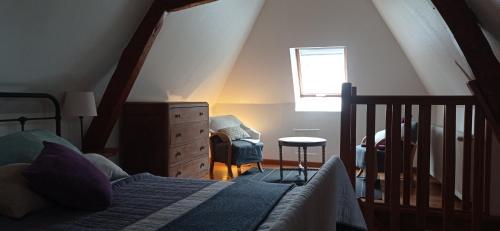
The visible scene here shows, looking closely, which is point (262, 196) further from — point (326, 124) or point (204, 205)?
point (326, 124)

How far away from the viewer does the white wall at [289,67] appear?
5.29 m

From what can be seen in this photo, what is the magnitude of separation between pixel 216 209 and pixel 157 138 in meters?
2.20

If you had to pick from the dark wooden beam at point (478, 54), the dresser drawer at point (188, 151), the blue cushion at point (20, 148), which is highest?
the dark wooden beam at point (478, 54)

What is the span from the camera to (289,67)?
5.97m

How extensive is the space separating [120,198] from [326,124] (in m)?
4.50

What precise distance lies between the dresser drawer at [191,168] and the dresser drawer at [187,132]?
9.6 inches

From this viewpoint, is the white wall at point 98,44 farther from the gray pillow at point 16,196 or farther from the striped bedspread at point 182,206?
the striped bedspread at point 182,206

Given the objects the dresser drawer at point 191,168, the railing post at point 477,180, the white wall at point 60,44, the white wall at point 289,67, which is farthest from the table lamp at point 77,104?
the white wall at point 289,67

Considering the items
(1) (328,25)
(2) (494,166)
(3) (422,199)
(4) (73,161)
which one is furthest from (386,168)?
(1) (328,25)

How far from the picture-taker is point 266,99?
6.38m

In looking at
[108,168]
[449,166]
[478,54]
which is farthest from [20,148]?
[478,54]

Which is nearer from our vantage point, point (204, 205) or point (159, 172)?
point (204, 205)

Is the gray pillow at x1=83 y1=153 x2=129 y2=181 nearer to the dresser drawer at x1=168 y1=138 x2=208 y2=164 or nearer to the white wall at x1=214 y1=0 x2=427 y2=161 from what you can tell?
the dresser drawer at x1=168 y1=138 x2=208 y2=164

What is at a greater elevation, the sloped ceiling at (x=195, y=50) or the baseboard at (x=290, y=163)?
the sloped ceiling at (x=195, y=50)
